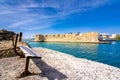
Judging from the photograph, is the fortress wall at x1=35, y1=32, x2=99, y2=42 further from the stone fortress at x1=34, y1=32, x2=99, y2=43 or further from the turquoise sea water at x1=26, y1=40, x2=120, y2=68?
the turquoise sea water at x1=26, y1=40, x2=120, y2=68

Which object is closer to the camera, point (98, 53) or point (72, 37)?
point (98, 53)

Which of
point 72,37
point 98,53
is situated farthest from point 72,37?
point 98,53

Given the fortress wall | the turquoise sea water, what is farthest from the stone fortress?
the turquoise sea water

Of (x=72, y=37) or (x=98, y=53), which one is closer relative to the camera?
(x=98, y=53)

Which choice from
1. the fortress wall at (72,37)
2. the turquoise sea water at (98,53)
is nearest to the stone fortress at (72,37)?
the fortress wall at (72,37)

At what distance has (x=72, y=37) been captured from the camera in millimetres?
69375

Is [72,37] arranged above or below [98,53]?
above

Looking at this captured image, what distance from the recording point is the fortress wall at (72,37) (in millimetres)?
60328

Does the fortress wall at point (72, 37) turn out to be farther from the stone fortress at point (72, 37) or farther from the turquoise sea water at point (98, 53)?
the turquoise sea water at point (98, 53)

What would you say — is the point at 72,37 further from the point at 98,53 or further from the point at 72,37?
the point at 98,53

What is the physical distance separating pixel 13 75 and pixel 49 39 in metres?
76.4

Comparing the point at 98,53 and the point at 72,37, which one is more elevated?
the point at 72,37

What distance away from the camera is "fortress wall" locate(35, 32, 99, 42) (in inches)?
2375

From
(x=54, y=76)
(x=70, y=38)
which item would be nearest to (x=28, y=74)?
(x=54, y=76)
